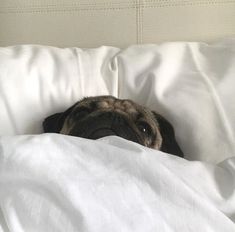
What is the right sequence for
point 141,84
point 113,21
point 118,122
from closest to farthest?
point 118,122 < point 141,84 < point 113,21

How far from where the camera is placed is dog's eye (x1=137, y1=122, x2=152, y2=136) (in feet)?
3.49

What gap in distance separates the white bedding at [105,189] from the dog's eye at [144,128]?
262 mm

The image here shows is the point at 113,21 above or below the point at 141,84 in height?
above

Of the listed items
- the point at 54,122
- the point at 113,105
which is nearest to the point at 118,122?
the point at 113,105

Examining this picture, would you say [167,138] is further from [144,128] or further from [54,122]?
[54,122]

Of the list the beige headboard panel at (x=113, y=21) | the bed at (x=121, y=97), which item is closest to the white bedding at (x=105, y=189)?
the bed at (x=121, y=97)

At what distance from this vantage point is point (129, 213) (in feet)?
2.24

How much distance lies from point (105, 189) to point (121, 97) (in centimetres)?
50

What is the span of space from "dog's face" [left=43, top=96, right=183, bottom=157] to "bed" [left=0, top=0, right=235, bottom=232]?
2.0 inches

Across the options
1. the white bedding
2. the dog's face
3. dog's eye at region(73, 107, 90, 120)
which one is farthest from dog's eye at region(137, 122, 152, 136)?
the white bedding

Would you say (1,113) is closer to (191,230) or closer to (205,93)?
(205,93)

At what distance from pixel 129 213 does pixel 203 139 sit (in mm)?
417

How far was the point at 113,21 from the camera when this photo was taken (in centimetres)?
129

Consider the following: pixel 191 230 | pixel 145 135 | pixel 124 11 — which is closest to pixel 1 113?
pixel 145 135
